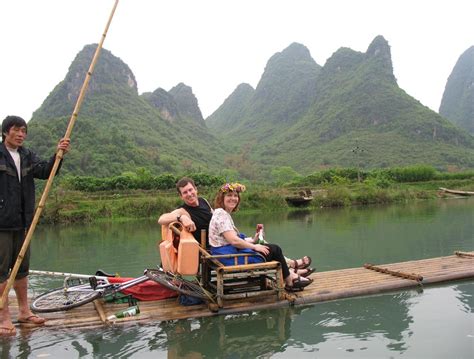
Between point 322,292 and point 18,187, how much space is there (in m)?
3.48

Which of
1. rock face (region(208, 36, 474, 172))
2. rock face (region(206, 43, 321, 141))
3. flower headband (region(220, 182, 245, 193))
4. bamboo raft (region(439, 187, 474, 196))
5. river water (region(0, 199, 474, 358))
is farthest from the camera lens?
rock face (region(206, 43, 321, 141))

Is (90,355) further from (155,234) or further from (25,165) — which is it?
(155,234)

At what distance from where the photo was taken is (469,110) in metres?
116

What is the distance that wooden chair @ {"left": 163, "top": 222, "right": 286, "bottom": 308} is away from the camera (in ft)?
15.1

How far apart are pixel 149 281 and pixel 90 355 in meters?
1.33

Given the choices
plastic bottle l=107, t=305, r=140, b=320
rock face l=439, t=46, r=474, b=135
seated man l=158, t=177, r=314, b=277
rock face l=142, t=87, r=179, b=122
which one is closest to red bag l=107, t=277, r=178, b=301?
plastic bottle l=107, t=305, r=140, b=320

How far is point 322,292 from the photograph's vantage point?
17.2ft

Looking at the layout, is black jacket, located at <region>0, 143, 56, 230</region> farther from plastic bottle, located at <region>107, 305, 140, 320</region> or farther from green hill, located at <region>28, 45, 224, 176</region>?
green hill, located at <region>28, 45, 224, 176</region>

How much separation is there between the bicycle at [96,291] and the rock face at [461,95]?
12271cm

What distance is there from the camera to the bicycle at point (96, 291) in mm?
4680

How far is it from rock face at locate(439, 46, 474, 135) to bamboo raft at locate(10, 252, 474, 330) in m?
120

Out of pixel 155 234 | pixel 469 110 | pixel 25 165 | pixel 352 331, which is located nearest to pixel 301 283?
pixel 352 331

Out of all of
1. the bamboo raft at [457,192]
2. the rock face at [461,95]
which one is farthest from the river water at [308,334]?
the rock face at [461,95]

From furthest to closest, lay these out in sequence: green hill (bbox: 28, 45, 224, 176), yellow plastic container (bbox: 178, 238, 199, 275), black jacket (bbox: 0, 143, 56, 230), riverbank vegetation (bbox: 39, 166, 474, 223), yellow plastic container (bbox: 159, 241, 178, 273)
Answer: green hill (bbox: 28, 45, 224, 176), riverbank vegetation (bbox: 39, 166, 474, 223), yellow plastic container (bbox: 159, 241, 178, 273), yellow plastic container (bbox: 178, 238, 199, 275), black jacket (bbox: 0, 143, 56, 230)
